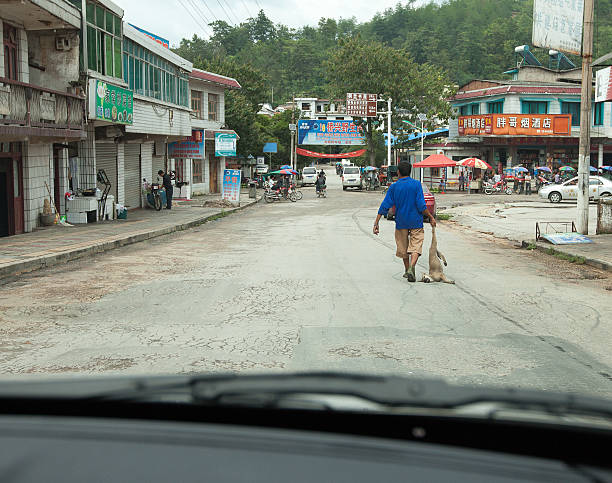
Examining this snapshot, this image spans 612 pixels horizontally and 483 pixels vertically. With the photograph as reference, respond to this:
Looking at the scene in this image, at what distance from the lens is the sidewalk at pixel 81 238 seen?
40.8 ft

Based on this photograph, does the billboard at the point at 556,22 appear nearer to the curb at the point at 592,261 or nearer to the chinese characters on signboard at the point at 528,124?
the curb at the point at 592,261

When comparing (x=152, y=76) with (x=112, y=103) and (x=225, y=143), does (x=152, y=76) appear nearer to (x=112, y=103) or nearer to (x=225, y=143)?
(x=112, y=103)

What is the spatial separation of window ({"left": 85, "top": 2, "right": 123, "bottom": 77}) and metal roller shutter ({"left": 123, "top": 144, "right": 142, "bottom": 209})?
6272mm

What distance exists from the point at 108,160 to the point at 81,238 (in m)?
10.1

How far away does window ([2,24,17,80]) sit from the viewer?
17122 mm

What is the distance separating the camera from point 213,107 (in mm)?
43188

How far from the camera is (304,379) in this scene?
→ 5.45 feet

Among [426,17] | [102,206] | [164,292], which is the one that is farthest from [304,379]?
[426,17]

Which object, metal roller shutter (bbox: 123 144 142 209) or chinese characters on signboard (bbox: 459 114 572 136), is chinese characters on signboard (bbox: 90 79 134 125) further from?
chinese characters on signboard (bbox: 459 114 572 136)

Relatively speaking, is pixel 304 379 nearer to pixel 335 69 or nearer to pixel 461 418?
pixel 461 418

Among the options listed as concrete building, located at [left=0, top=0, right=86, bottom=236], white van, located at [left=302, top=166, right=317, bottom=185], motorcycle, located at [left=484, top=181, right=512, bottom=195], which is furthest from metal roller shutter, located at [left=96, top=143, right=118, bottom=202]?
white van, located at [left=302, top=166, right=317, bottom=185]

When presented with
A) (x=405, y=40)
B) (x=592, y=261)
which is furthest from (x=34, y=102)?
(x=405, y=40)

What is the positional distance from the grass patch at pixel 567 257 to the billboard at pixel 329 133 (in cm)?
4269

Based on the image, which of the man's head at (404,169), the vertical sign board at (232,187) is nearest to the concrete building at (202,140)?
the vertical sign board at (232,187)
